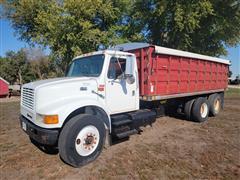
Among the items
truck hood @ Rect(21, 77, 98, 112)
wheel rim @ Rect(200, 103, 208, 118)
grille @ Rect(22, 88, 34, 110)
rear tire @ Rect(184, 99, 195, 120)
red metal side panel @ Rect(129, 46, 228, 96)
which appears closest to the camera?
truck hood @ Rect(21, 77, 98, 112)

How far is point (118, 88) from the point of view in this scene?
5641mm

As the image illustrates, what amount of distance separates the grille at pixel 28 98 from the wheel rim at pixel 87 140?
1.27 m

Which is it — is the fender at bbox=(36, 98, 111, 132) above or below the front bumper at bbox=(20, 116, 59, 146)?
above

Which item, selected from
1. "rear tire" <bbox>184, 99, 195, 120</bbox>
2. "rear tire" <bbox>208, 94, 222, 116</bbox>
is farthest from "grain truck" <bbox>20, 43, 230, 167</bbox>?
"rear tire" <bbox>208, 94, 222, 116</bbox>

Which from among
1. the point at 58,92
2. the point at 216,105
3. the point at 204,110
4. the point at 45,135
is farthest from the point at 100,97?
the point at 216,105

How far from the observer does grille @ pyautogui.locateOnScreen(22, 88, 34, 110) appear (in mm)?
4801

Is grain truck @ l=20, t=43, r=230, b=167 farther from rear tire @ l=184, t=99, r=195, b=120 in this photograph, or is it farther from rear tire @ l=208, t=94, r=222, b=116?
rear tire @ l=208, t=94, r=222, b=116

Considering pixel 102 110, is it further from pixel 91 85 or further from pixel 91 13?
pixel 91 13

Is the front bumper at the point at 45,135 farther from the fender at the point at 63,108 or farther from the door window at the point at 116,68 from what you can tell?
the door window at the point at 116,68

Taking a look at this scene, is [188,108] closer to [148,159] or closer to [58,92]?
[148,159]

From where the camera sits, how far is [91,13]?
61.2ft

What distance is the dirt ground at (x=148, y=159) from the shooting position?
14.0ft

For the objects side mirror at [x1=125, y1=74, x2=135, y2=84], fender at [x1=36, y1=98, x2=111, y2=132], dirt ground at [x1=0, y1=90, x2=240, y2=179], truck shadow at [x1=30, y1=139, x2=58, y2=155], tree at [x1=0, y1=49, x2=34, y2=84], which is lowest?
dirt ground at [x1=0, y1=90, x2=240, y2=179]

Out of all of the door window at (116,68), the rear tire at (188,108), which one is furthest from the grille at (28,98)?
the rear tire at (188,108)
